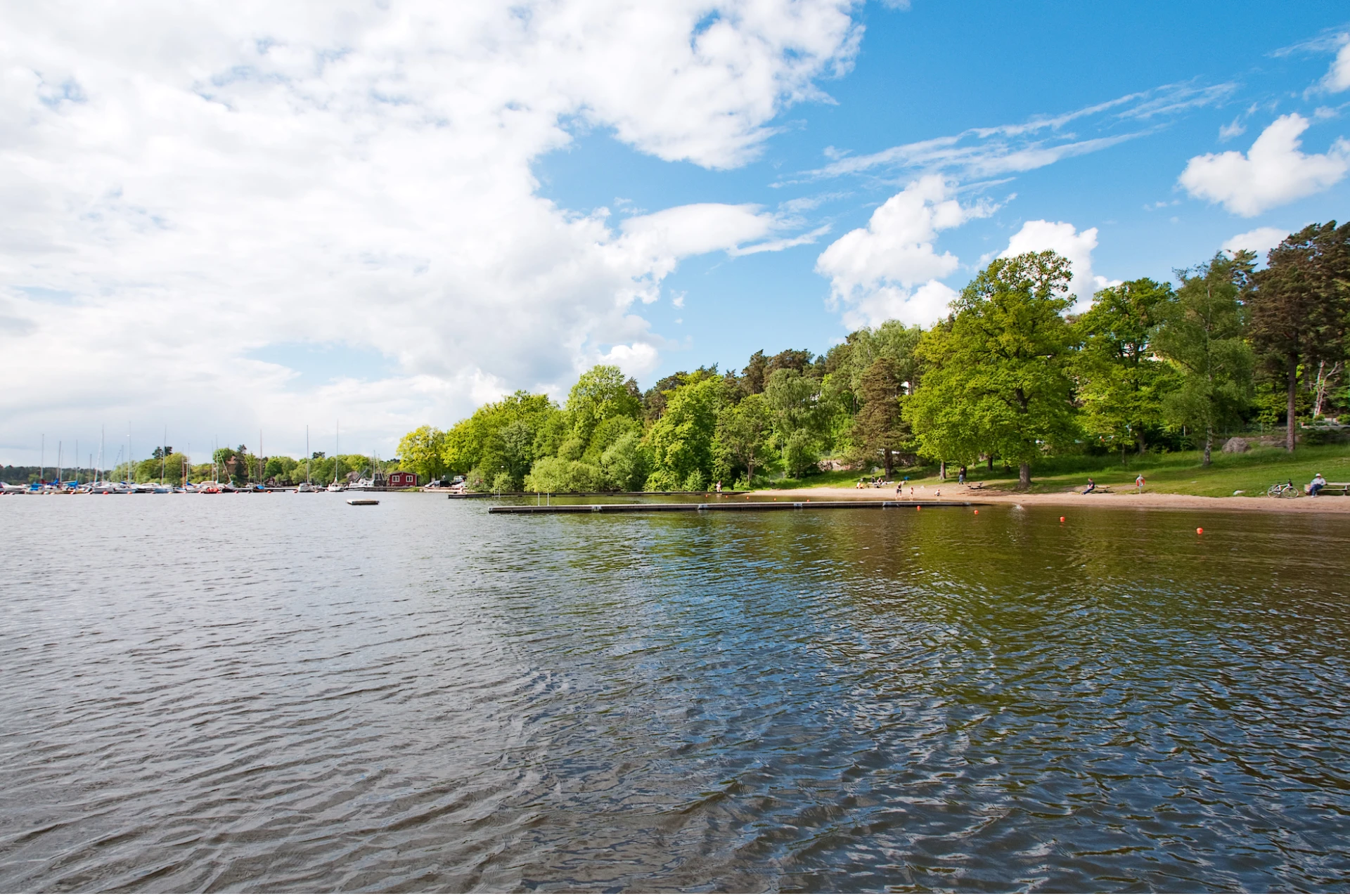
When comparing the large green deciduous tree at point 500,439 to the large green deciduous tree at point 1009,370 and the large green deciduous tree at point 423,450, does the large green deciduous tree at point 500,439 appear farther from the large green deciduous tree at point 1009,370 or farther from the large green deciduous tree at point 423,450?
the large green deciduous tree at point 1009,370

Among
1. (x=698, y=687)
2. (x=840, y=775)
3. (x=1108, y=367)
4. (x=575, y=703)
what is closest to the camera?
(x=840, y=775)

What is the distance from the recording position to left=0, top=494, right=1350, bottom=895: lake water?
6.02 meters

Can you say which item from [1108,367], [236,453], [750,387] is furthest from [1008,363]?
[236,453]

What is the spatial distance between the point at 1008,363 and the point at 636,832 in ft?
188

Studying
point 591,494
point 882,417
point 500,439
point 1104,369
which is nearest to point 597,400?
point 500,439

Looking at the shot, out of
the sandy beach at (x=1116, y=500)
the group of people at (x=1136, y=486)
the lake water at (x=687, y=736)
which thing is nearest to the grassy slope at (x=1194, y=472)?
the group of people at (x=1136, y=486)

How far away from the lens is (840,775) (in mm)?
7648

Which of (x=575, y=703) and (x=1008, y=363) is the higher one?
(x=1008, y=363)

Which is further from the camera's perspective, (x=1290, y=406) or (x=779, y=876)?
(x=1290, y=406)

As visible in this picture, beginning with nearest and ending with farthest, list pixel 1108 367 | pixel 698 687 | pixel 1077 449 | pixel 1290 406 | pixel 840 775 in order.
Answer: pixel 840 775 → pixel 698 687 → pixel 1290 406 → pixel 1108 367 → pixel 1077 449

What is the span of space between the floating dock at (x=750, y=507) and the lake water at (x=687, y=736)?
31.4 m

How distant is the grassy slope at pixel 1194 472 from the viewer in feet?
145

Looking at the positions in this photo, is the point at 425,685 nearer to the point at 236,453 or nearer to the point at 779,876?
the point at 779,876

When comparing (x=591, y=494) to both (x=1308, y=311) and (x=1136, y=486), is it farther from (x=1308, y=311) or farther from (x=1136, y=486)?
(x=1308, y=311)
